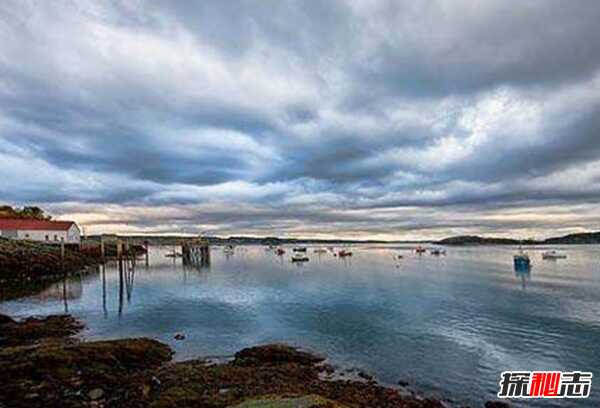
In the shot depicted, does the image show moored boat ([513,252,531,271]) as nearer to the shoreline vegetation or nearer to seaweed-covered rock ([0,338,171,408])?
the shoreline vegetation

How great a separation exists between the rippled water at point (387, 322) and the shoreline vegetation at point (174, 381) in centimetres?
255

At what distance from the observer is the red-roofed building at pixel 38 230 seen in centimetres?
10488

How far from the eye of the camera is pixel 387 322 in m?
37.3

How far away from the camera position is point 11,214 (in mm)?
129750

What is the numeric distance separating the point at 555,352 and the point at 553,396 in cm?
887

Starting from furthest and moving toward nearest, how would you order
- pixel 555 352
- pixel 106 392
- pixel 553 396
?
pixel 555 352
pixel 553 396
pixel 106 392

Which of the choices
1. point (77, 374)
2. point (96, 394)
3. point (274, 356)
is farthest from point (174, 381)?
point (274, 356)

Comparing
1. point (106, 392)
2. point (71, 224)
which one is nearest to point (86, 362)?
point (106, 392)

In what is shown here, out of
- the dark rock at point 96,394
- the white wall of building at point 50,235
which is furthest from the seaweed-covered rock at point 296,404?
the white wall of building at point 50,235

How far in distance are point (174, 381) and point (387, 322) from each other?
2221 centimetres

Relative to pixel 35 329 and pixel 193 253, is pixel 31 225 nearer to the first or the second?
pixel 193 253

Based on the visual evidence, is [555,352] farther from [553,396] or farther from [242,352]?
[242,352]

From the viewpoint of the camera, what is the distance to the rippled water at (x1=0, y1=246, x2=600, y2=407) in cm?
2486

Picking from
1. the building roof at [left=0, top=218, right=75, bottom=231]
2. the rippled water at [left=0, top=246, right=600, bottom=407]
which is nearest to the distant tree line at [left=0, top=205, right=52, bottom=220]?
the building roof at [left=0, top=218, right=75, bottom=231]
